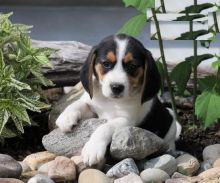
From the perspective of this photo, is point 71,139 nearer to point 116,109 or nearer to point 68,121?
point 68,121

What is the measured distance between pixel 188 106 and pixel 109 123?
64.7 inches

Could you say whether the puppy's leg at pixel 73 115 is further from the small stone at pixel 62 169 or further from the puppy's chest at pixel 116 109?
the small stone at pixel 62 169

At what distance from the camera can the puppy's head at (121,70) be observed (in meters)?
4.46

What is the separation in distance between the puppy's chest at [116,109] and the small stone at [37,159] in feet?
1.49

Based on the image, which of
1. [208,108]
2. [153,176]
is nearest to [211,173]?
[153,176]

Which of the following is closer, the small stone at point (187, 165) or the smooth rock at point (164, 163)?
the smooth rock at point (164, 163)

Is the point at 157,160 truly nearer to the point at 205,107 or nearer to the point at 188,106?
the point at 205,107

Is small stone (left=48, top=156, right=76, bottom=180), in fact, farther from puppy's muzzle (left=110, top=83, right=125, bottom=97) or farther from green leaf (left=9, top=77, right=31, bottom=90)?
green leaf (left=9, top=77, right=31, bottom=90)

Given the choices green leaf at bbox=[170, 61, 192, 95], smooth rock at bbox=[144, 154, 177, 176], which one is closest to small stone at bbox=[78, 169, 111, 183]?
smooth rock at bbox=[144, 154, 177, 176]

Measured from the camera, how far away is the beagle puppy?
14.6 feet

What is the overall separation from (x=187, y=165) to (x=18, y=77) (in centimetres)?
139

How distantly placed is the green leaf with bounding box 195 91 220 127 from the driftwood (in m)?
1.16

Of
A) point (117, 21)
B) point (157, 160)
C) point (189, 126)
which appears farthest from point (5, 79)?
point (117, 21)

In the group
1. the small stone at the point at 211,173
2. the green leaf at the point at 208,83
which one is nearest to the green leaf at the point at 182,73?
the green leaf at the point at 208,83
